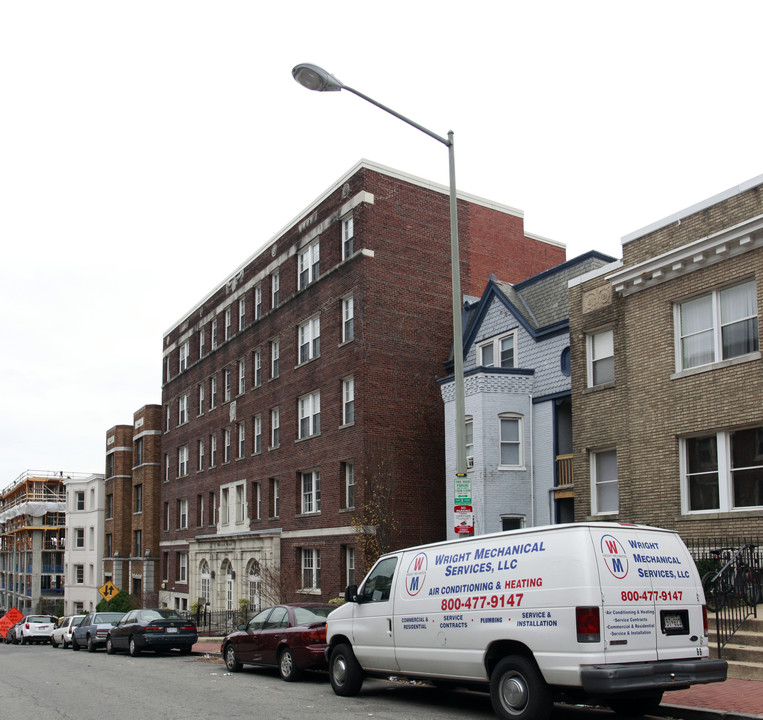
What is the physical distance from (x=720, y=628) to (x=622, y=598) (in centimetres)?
494

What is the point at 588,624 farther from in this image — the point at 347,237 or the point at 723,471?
the point at 347,237

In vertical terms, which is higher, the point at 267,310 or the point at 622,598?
the point at 267,310

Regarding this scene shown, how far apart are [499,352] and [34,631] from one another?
90.7ft

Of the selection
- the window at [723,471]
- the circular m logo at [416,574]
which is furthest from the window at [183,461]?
the circular m logo at [416,574]

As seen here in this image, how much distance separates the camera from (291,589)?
106 ft

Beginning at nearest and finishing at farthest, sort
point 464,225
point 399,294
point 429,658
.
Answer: point 429,658
point 399,294
point 464,225

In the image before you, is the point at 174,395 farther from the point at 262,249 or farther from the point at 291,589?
the point at 291,589

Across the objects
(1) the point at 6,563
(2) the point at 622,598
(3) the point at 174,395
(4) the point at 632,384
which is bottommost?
(1) the point at 6,563

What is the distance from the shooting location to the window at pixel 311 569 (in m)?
31.4

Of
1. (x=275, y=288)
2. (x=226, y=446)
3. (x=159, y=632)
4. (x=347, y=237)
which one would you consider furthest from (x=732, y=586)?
(x=226, y=446)

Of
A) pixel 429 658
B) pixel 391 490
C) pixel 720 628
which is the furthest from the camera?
pixel 391 490

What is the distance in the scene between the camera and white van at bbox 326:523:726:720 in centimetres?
954

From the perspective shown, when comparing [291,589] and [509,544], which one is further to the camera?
[291,589]

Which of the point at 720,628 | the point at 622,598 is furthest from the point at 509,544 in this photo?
the point at 720,628
